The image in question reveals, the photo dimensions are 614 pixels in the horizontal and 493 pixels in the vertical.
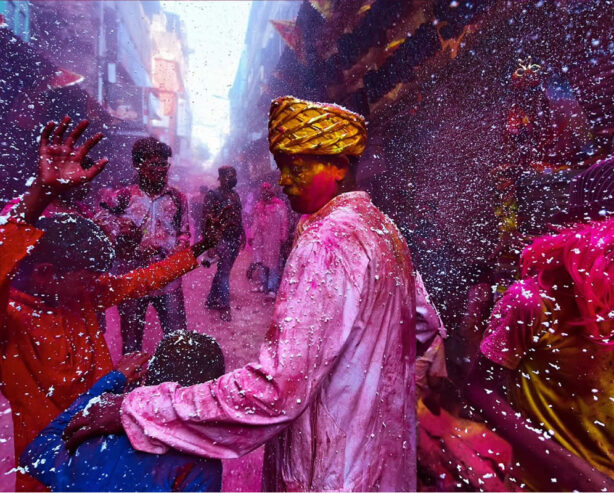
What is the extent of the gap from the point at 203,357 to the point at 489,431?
2174mm

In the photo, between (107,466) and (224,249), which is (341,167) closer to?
(107,466)

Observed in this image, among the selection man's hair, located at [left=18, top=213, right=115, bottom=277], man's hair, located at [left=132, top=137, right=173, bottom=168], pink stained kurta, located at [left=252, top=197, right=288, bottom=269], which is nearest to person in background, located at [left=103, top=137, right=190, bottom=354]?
man's hair, located at [left=132, top=137, right=173, bottom=168]

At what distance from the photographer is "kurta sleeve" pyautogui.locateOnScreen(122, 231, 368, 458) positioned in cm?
85

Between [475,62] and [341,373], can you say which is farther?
[475,62]

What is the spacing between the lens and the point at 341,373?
43.4 inches

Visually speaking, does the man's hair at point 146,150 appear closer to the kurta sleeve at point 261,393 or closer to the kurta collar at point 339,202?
the kurta collar at point 339,202

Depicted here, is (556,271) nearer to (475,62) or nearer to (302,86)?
(475,62)

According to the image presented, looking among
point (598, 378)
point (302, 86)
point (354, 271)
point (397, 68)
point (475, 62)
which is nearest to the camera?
point (354, 271)

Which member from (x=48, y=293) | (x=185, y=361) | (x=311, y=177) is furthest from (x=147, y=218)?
(x=311, y=177)

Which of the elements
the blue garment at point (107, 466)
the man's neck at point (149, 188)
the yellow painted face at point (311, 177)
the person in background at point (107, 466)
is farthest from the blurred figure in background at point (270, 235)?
the blue garment at point (107, 466)

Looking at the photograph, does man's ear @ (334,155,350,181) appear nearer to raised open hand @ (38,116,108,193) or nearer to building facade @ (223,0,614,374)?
raised open hand @ (38,116,108,193)

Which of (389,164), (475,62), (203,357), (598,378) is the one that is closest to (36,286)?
(203,357)

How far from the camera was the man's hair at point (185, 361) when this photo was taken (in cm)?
135

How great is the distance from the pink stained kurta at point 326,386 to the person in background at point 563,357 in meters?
1.11
